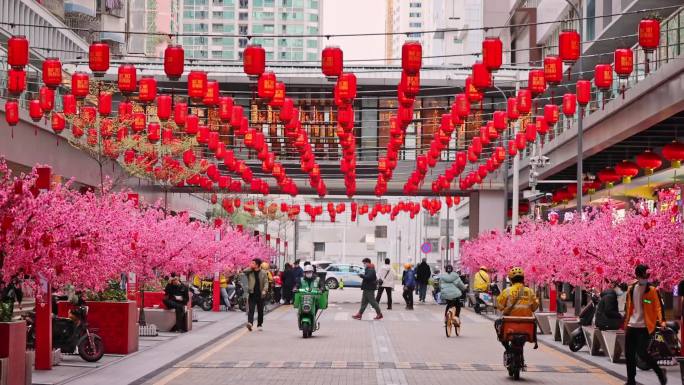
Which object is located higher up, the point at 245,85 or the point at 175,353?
the point at 245,85

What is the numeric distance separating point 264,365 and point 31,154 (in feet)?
74.4

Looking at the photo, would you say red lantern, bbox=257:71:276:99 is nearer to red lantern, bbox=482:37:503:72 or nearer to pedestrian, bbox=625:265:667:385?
red lantern, bbox=482:37:503:72

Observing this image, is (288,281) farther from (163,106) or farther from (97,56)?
(97,56)

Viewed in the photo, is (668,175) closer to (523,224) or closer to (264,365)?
(523,224)

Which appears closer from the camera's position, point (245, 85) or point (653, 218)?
point (653, 218)

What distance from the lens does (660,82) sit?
91.6 feet

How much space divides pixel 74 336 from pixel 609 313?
395 inches

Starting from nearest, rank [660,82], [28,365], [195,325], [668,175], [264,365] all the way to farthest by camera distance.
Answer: [28,365] → [264,365] → [660,82] → [195,325] → [668,175]

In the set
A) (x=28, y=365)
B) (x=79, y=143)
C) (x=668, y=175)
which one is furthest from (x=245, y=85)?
(x=28, y=365)

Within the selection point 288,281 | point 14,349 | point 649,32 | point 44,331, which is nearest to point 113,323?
point 44,331

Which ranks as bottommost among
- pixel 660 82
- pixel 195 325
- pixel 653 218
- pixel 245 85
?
pixel 195 325

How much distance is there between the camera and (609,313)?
2383 centimetres

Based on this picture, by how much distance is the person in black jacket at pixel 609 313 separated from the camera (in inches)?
936

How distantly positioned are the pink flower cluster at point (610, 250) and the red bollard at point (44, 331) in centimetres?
1094
